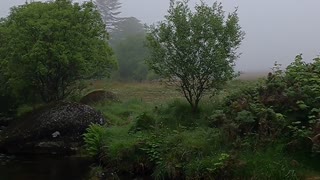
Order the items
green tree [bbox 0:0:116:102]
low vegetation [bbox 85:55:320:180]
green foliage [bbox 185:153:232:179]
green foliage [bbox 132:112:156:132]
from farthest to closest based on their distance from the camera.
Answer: green tree [bbox 0:0:116:102] → green foliage [bbox 132:112:156:132] → green foliage [bbox 185:153:232:179] → low vegetation [bbox 85:55:320:180]

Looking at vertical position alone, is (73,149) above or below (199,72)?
below

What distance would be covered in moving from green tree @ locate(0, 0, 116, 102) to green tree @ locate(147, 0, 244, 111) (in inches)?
287

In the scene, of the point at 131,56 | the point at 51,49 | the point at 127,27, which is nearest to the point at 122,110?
the point at 51,49

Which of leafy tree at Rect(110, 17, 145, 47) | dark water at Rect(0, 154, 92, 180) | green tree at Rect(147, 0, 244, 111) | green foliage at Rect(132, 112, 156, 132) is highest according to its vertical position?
leafy tree at Rect(110, 17, 145, 47)

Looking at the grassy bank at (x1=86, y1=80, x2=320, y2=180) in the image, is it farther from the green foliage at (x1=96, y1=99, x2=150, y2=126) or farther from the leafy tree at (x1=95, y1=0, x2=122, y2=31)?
the leafy tree at (x1=95, y1=0, x2=122, y2=31)

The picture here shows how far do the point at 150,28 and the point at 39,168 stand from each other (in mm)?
7150

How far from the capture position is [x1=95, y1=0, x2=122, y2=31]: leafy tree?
344ft

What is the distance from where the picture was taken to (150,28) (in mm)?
17328

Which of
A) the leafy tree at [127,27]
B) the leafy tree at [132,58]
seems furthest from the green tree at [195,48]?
the leafy tree at [127,27]

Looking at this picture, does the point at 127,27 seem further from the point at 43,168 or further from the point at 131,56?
the point at 43,168

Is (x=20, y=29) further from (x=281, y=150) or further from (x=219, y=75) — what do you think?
(x=281, y=150)

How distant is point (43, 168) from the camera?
15.4 meters

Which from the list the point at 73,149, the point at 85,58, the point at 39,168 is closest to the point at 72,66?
the point at 85,58

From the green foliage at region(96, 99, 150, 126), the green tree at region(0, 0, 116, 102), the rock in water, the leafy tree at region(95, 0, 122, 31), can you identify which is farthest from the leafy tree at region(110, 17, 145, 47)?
Result: the rock in water
